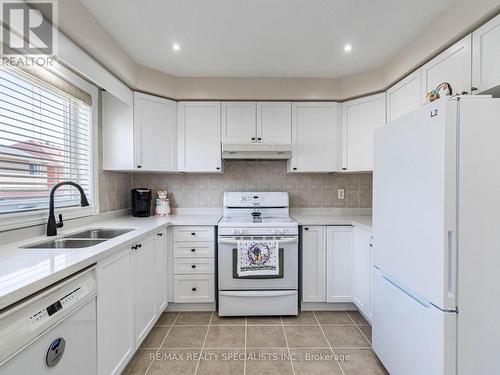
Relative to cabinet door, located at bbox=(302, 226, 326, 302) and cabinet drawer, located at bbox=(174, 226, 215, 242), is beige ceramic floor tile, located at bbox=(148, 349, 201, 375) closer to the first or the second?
cabinet drawer, located at bbox=(174, 226, 215, 242)

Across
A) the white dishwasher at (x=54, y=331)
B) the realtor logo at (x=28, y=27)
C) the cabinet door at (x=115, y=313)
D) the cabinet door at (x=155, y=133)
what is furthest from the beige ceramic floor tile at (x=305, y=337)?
the realtor logo at (x=28, y=27)

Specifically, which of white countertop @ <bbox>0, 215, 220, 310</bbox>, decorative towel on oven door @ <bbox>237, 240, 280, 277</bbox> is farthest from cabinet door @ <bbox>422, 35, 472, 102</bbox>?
white countertop @ <bbox>0, 215, 220, 310</bbox>

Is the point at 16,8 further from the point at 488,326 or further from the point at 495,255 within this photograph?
the point at 488,326

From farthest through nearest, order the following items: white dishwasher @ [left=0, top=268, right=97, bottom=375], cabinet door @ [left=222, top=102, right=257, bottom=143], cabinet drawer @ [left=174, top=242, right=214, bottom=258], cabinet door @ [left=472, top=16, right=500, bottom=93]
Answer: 1. cabinet door @ [left=222, top=102, right=257, bottom=143]
2. cabinet drawer @ [left=174, top=242, right=214, bottom=258]
3. cabinet door @ [left=472, top=16, right=500, bottom=93]
4. white dishwasher @ [left=0, top=268, right=97, bottom=375]

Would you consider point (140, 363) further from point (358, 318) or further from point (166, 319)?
point (358, 318)

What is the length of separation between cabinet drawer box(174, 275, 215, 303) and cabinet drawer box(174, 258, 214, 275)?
49 millimetres

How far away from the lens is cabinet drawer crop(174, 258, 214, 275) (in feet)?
7.66

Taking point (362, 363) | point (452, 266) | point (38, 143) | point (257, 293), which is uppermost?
point (38, 143)

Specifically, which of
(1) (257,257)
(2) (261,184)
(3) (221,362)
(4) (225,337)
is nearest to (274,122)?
(2) (261,184)

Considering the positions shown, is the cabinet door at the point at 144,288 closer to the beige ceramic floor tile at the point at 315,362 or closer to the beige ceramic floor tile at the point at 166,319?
the beige ceramic floor tile at the point at 166,319

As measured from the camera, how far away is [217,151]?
262cm

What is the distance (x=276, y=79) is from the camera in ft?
8.43

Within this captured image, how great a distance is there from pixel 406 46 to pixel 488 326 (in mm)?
1999

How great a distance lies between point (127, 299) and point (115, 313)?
141 mm
